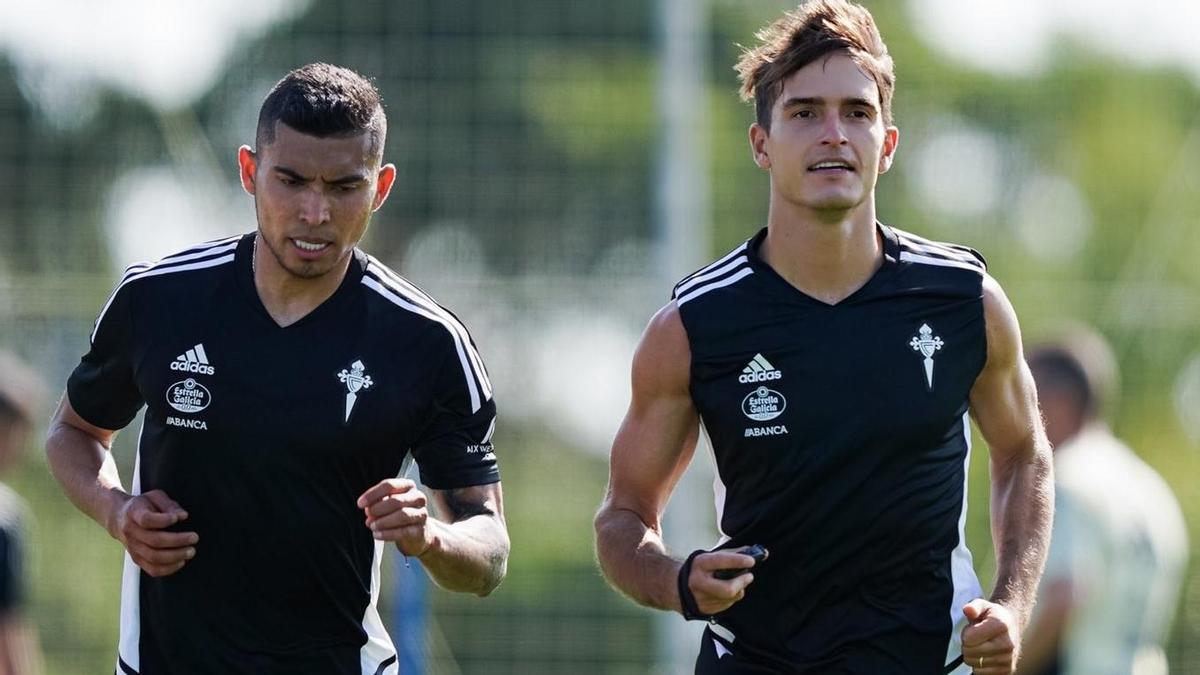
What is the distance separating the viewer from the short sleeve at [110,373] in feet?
18.2

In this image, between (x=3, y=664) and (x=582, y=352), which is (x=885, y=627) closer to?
(x=3, y=664)

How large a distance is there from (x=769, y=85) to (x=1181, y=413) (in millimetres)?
8438

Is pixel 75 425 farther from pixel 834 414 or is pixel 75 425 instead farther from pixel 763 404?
pixel 834 414

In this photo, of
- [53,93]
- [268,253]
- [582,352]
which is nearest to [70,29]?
[53,93]

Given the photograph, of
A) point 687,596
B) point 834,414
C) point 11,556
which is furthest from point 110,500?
point 11,556

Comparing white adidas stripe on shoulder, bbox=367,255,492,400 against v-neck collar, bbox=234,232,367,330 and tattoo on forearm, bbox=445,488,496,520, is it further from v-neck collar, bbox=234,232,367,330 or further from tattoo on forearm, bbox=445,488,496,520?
tattoo on forearm, bbox=445,488,496,520

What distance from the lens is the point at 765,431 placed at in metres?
5.36

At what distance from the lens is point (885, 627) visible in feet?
17.4

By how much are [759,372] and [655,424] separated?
0.34m

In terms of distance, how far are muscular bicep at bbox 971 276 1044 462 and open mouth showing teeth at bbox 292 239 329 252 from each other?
1.87m

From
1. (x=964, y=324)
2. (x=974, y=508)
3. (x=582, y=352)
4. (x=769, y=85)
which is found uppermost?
(x=769, y=85)

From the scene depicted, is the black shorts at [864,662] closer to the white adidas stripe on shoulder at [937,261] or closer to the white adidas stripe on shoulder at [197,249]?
the white adidas stripe on shoulder at [937,261]

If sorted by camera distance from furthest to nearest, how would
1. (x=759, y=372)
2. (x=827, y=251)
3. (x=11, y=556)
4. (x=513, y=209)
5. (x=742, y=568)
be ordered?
(x=513, y=209), (x=11, y=556), (x=827, y=251), (x=759, y=372), (x=742, y=568)

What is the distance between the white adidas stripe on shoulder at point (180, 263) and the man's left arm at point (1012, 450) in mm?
2195
